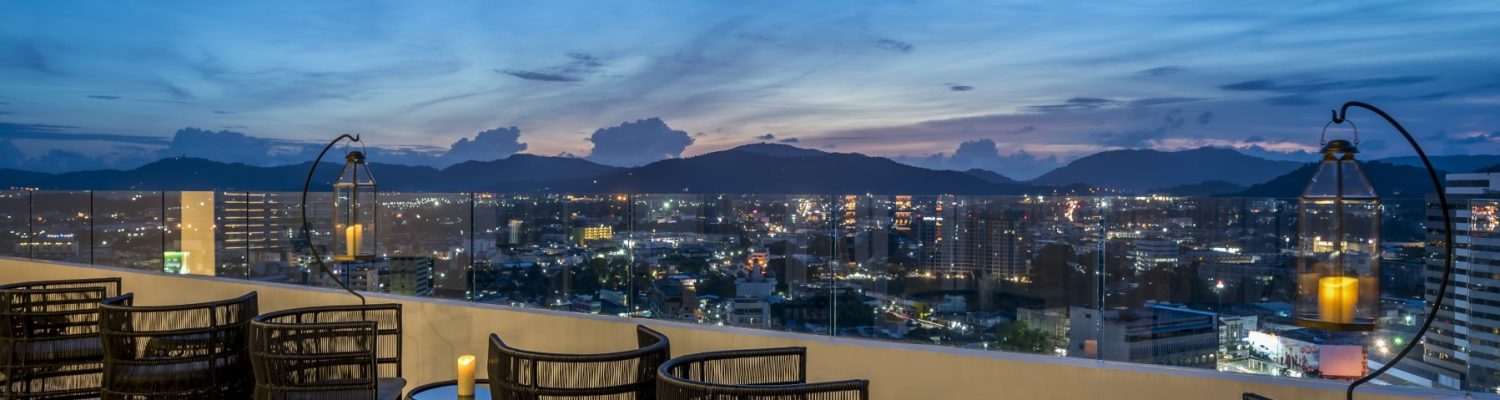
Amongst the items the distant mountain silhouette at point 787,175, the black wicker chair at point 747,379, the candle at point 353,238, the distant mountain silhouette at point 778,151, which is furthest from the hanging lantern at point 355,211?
the distant mountain silhouette at point 778,151

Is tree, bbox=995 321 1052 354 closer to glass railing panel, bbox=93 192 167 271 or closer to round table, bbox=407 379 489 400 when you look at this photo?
round table, bbox=407 379 489 400

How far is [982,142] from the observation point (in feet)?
45.6

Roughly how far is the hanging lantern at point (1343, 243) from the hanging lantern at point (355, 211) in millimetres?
4317

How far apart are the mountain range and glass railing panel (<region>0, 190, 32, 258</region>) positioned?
1.03ft

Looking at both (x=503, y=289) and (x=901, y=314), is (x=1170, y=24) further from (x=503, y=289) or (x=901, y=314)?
(x=503, y=289)

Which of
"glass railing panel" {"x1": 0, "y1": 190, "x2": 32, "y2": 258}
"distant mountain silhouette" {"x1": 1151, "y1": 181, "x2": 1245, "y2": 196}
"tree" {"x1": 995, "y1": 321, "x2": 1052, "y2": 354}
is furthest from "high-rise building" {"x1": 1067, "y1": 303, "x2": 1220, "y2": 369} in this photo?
"glass railing panel" {"x1": 0, "y1": 190, "x2": 32, "y2": 258}

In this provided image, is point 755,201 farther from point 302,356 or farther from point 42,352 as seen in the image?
point 42,352

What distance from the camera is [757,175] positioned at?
37.4 feet

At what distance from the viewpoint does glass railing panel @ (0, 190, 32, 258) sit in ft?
27.0

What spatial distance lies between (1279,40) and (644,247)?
26.1ft

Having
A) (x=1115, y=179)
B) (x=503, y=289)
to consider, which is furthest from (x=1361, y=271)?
(x=1115, y=179)

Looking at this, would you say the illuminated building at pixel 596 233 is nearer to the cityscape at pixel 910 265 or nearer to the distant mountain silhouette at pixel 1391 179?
the cityscape at pixel 910 265

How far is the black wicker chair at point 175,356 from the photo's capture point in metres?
3.62

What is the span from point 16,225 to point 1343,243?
10538mm
